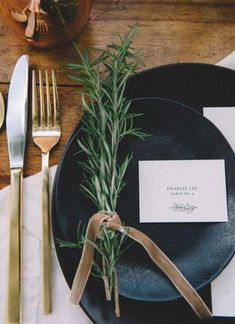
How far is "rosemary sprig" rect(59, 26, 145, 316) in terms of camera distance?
0.75m

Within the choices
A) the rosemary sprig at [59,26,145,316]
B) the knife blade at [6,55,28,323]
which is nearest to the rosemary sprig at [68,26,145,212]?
the rosemary sprig at [59,26,145,316]

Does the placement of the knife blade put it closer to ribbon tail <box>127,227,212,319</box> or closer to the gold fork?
the gold fork

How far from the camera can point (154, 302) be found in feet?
2.54

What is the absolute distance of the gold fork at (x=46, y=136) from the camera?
0.81 meters

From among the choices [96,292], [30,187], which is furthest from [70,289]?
→ [30,187]

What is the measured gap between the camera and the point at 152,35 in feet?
2.97

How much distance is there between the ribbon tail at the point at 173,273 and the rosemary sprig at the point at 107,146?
3 cm

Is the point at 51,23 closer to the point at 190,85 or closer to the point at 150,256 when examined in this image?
the point at 190,85

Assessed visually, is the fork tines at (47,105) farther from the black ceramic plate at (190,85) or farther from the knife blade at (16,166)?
the black ceramic plate at (190,85)

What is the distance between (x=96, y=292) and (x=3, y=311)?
0.15m

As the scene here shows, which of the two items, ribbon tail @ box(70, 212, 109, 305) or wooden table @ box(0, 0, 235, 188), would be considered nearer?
ribbon tail @ box(70, 212, 109, 305)

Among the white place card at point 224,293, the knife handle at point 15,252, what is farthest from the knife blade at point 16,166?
the white place card at point 224,293

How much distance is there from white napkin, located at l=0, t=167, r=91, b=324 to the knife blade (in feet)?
0.06

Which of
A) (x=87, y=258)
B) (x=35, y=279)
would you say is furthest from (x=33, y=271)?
(x=87, y=258)
